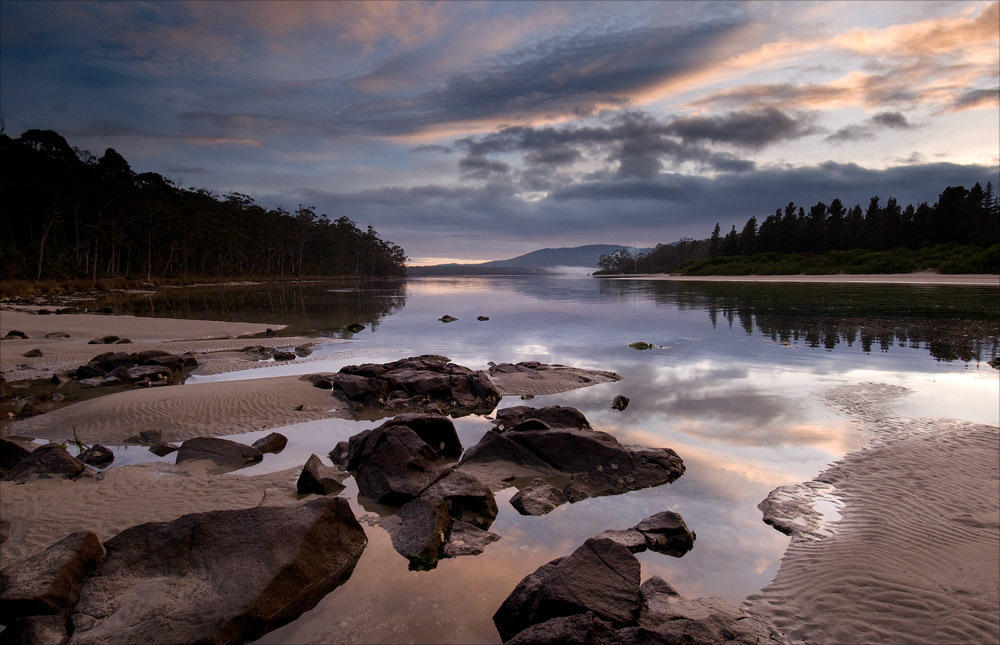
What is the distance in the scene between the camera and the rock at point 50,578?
4.43 m

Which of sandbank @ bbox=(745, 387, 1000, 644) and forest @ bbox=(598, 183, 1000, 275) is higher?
forest @ bbox=(598, 183, 1000, 275)

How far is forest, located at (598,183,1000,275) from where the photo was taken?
83.4m

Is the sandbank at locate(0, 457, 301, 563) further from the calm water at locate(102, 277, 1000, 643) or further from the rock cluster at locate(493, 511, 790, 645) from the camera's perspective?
the rock cluster at locate(493, 511, 790, 645)

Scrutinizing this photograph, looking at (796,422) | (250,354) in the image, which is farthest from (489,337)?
(796,422)

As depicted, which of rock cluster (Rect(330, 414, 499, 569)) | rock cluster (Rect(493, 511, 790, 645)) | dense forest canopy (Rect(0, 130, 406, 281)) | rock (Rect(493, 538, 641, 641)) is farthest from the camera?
dense forest canopy (Rect(0, 130, 406, 281))

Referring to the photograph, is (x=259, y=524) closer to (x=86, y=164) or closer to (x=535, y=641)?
(x=535, y=641)

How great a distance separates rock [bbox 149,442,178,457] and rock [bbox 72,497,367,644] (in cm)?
460

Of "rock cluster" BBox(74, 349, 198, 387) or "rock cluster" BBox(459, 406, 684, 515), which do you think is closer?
"rock cluster" BBox(459, 406, 684, 515)

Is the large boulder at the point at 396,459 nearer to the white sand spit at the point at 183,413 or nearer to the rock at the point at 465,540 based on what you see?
the rock at the point at 465,540

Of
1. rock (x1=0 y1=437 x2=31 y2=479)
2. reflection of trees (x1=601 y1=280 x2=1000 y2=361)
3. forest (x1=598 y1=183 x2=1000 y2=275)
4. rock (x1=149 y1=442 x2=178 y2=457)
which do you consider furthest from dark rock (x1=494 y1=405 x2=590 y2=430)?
forest (x1=598 y1=183 x2=1000 y2=275)

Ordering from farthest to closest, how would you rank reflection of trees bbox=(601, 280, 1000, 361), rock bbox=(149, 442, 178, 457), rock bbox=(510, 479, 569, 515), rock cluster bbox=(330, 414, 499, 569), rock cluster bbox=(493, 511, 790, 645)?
reflection of trees bbox=(601, 280, 1000, 361) < rock bbox=(149, 442, 178, 457) < rock bbox=(510, 479, 569, 515) < rock cluster bbox=(330, 414, 499, 569) < rock cluster bbox=(493, 511, 790, 645)

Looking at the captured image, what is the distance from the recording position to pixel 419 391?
13734mm

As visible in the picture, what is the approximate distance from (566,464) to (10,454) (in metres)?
9.15

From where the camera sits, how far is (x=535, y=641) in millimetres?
4078
